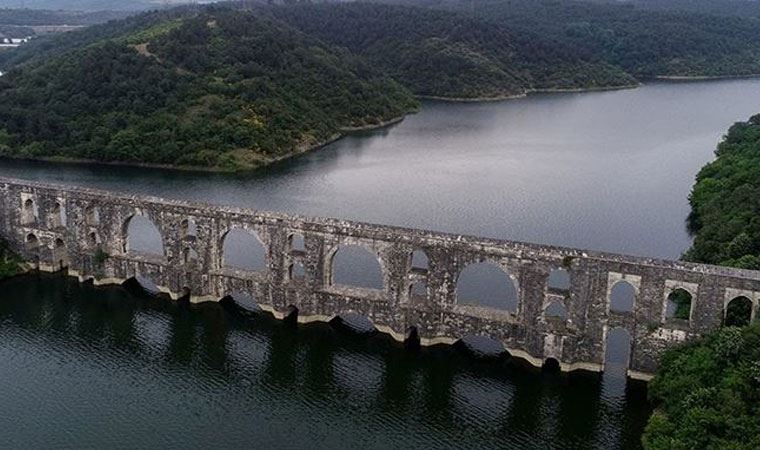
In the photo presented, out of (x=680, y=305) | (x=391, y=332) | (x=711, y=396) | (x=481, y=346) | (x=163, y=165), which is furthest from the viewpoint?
(x=163, y=165)

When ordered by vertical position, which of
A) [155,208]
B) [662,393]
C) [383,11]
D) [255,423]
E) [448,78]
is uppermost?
[383,11]

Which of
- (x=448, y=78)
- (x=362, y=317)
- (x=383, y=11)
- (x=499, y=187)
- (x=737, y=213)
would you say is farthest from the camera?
(x=383, y=11)

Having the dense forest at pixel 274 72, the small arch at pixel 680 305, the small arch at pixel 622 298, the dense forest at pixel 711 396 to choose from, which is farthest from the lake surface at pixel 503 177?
the dense forest at pixel 711 396

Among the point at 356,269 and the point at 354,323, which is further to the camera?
the point at 356,269

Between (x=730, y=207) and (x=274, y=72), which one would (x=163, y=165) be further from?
(x=730, y=207)

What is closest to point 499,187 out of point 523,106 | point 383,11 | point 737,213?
point 737,213

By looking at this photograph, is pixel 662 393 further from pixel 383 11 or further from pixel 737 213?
pixel 383 11

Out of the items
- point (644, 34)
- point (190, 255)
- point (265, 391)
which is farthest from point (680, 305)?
point (644, 34)
